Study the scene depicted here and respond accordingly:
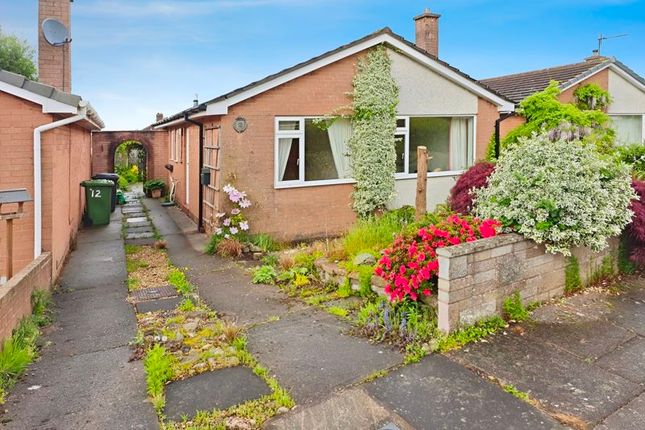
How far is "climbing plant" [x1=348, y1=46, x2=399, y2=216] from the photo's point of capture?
439 inches

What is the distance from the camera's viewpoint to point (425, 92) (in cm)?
1215

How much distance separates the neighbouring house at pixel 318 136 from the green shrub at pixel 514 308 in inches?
226

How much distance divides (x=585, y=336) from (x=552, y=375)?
118 cm

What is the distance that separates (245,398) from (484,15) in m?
17.5

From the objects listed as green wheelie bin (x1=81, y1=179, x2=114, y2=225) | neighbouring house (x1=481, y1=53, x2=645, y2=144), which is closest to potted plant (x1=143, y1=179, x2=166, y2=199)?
green wheelie bin (x1=81, y1=179, x2=114, y2=225)

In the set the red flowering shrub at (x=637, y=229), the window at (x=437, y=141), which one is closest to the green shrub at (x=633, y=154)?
the red flowering shrub at (x=637, y=229)

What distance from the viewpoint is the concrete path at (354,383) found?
149 inches

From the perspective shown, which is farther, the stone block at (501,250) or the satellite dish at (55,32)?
the satellite dish at (55,32)

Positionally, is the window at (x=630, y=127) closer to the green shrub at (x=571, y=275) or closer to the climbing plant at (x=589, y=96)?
the climbing plant at (x=589, y=96)

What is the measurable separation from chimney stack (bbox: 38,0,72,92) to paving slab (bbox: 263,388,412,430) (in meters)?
12.3

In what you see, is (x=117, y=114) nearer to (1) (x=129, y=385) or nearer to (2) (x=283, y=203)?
(2) (x=283, y=203)

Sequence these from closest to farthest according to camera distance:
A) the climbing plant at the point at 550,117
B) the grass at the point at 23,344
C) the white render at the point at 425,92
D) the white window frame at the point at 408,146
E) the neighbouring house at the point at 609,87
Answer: the grass at the point at 23,344 → the white render at the point at 425,92 → the white window frame at the point at 408,146 → the climbing plant at the point at 550,117 → the neighbouring house at the point at 609,87

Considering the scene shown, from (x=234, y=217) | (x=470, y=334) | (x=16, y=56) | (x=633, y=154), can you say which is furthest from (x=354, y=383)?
(x=16, y=56)

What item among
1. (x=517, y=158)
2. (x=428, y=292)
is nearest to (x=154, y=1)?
(x=517, y=158)
